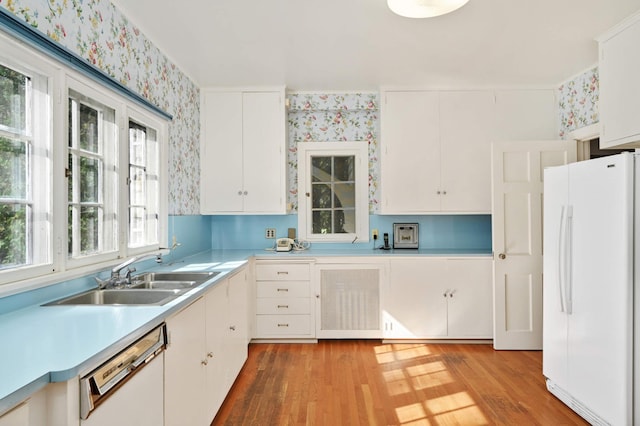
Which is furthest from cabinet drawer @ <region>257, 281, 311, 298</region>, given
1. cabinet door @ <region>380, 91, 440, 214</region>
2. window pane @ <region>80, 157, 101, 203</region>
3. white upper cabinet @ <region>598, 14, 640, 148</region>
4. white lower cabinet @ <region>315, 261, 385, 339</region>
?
white upper cabinet @ <region>598, 14, 640, 148</region>

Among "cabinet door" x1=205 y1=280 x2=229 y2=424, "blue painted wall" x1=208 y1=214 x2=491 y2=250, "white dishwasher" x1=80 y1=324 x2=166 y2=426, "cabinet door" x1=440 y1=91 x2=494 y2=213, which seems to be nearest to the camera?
"white dishwasher" x1=80 y1=324 x2=166 y2=426

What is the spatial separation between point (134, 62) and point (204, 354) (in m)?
1.93

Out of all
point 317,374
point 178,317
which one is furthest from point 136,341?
point 317,374

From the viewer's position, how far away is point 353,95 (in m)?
3.87

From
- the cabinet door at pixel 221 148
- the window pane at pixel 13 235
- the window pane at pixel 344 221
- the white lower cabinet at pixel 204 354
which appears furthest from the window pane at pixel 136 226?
the window pane at pixel 344 221

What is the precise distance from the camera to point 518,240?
10.8 ft

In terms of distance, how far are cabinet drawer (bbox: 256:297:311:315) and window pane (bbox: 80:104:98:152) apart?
2011 mm

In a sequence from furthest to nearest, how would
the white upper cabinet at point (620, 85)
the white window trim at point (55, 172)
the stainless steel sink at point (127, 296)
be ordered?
the white upper cabinet at point (620, 85) < the stainless steel sink at point (127, 296) < the white window trim at point (55, 172)

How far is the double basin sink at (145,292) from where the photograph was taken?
5.76 ft

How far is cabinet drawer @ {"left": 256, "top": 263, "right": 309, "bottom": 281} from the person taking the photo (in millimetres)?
3467

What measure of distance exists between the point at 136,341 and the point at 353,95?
3.27m

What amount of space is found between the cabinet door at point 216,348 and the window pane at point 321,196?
5.84 ft

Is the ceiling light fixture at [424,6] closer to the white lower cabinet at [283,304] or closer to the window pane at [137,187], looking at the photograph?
the window pane at [137,187]

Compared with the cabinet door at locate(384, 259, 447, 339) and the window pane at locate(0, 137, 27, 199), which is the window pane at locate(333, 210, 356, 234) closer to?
the cabinet door at locate(384, 259, 447, 339)
